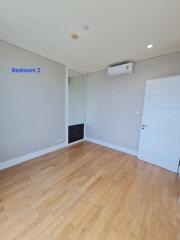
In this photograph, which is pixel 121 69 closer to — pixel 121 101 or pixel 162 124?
pixel 121 101

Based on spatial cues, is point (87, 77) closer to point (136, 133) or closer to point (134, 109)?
point (134, 109)

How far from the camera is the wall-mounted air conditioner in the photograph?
2834mm

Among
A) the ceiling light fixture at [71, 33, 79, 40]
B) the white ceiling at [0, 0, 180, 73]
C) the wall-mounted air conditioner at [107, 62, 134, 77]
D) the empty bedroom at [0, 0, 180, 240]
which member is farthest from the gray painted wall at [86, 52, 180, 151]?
the ceiling light fixture at [71, 33, 79, 40]

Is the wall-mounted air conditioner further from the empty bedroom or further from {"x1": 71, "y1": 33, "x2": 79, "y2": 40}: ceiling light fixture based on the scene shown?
{"x1": 71, "y1": 33, "x2": 79, "y2": 40}: ceiling light fixture

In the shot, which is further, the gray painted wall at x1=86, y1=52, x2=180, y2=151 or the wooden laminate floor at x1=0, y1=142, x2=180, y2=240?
the gray painted wall at x1=86, y1=52, x2=180, y2=151

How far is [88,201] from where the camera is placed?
5.26 feet

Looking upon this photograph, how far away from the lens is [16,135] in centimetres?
241

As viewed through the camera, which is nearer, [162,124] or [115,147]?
[162,124]

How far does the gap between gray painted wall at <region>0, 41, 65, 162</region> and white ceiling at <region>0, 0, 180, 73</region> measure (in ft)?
1.01

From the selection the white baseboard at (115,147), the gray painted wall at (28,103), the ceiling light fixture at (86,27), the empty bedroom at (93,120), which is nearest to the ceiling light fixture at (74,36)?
the empty bedroom at (93,120)

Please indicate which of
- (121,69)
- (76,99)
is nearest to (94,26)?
(121,69)

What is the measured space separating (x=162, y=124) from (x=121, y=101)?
122 centimetres

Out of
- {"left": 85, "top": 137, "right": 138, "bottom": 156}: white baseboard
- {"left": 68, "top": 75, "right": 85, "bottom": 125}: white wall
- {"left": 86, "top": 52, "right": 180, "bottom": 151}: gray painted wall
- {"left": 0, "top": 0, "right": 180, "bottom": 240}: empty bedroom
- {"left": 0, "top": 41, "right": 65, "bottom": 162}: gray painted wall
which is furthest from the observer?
{"left": 68, "top": 75, "right": 85, "bottom": 125}: white wall

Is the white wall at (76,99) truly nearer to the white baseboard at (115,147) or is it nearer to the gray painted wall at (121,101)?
the gray painted wall at (121,101)
